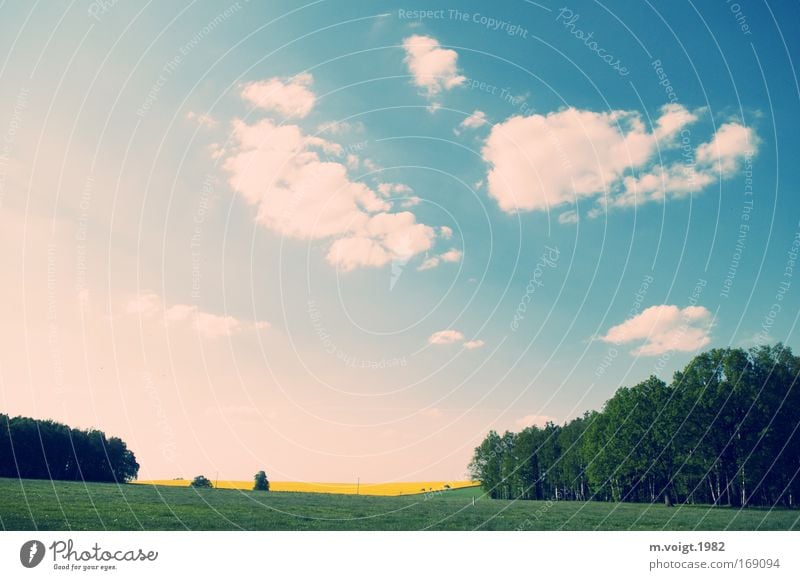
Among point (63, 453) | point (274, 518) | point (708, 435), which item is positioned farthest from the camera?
point (63, 453)

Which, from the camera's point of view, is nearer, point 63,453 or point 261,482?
point 261,482

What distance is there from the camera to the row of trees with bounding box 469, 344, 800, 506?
52.5m
